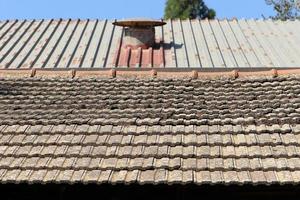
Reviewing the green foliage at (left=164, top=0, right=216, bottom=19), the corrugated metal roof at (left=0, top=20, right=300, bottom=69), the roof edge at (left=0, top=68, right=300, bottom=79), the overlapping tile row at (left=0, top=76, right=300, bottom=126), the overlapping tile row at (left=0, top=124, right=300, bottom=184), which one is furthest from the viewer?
the green foliage at (left=164, top=0, right=216, bottom=19)

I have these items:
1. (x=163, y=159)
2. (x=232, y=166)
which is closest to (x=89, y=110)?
(x=163, y=159)

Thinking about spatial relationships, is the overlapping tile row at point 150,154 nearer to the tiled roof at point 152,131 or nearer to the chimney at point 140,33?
the tiled roof at point 152,131

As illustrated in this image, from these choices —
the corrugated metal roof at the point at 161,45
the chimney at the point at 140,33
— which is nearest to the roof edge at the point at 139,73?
the corrugated metal roof at the point at 161,45

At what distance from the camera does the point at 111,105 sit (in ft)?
27.6

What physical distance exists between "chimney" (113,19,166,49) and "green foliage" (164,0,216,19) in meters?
13.6

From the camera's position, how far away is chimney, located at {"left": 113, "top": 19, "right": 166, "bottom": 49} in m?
12.9

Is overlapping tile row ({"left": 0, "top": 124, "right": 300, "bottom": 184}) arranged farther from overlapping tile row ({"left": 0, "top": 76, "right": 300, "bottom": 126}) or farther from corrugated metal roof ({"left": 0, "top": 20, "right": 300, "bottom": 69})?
corrugated metal roof ({"left": 0, "top": 20, "right": 300, "bottom": 69})

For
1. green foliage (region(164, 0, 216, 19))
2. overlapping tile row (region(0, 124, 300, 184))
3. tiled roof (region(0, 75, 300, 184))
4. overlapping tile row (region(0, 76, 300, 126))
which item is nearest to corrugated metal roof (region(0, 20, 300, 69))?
overlapping tile row (region(0, 76, 300, 126))

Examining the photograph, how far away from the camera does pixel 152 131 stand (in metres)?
7.48

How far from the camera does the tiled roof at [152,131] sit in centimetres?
665

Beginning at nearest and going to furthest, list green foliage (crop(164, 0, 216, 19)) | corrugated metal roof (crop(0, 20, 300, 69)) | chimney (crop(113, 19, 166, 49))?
corrugated metal roof (crop(0, 20, 300, 69)) → chimney (crop(113, 19, 166, 49)) → green foliage (crop(164, 0, 216, 19))

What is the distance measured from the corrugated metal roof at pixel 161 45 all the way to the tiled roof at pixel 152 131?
254 cm

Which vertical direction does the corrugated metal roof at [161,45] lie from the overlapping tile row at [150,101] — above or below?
above

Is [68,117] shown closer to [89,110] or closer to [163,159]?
[89,110]
